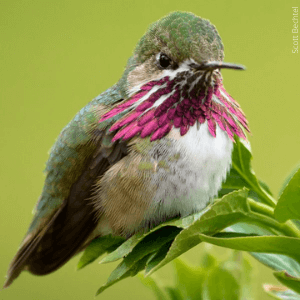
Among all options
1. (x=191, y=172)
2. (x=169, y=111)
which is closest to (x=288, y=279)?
(x=191, y=172)

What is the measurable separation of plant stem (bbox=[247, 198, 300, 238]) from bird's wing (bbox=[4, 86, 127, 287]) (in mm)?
425

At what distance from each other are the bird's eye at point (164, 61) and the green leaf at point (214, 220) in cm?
46

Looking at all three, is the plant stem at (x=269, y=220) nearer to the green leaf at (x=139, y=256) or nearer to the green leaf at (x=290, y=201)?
the green leaf at (x=290, y=201)

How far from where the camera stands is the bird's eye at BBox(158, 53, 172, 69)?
3.88 feet

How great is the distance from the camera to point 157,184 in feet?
4.06

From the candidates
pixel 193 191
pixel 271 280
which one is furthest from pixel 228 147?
pixel 271 280

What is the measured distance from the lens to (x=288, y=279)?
0.87m

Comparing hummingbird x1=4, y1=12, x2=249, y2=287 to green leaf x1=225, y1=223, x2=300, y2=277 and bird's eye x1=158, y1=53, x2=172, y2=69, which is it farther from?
green leaf x1=225, y1=223, x2=300, y2=277

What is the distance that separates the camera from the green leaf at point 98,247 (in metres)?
1.29

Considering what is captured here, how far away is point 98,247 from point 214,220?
579mm

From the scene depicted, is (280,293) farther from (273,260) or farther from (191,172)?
(191,172)

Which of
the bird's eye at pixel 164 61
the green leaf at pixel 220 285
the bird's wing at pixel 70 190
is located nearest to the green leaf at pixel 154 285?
the green leaf at pixel 220 285

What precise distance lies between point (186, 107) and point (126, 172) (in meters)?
0.24

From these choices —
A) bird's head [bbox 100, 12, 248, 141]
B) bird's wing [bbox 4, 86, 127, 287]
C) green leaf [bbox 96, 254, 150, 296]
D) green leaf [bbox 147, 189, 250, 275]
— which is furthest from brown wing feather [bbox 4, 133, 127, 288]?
green leaf [bbox 147, 189, 250, 275]
